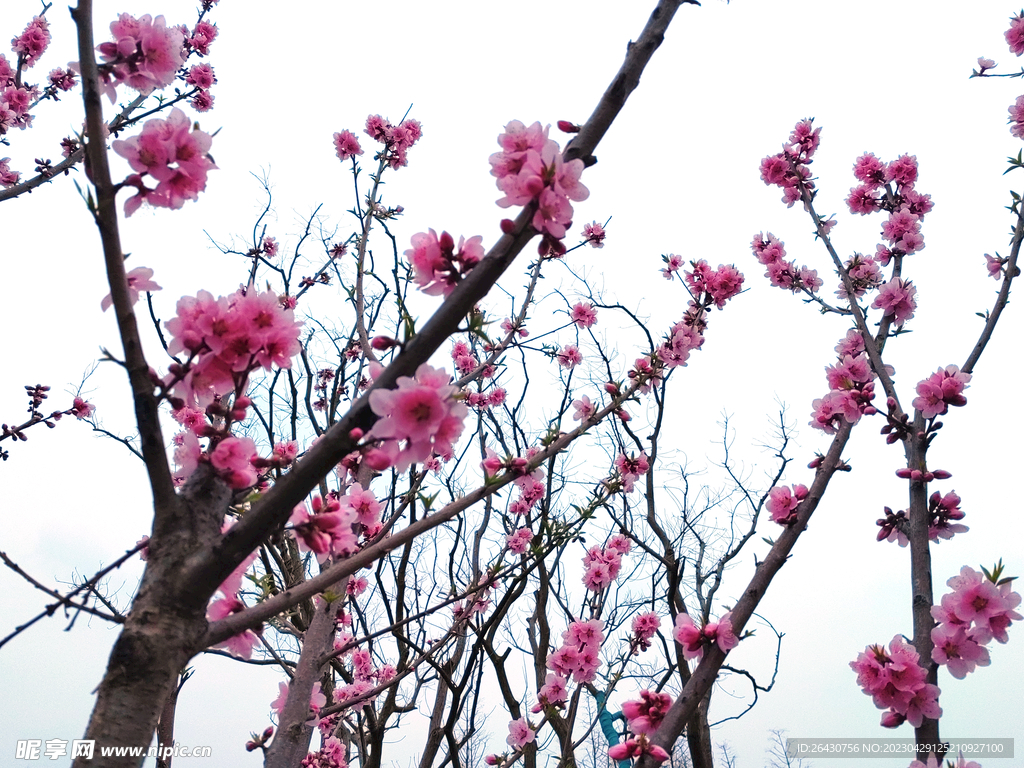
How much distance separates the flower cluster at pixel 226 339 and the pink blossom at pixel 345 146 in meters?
4.48

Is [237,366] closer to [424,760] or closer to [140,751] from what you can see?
[140,751]

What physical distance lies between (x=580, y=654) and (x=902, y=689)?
2591 mm

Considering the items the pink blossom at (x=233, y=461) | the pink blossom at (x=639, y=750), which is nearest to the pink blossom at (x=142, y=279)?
the pink blossom at (x=233, y=461)

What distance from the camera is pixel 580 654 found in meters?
4.26

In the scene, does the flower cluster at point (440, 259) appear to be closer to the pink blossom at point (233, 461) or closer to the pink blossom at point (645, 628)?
the pink blossom at point (233, 461)

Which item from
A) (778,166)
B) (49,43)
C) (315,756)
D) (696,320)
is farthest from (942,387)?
(49,43)

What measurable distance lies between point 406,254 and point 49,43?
569 centimetres

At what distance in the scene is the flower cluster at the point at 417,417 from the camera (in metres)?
1.29

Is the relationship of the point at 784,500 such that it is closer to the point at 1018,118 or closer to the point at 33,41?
the point at 1018,118

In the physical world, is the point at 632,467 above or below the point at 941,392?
above

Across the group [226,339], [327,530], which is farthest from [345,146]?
[327,530]

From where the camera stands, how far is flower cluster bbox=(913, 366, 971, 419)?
2424 millimetres

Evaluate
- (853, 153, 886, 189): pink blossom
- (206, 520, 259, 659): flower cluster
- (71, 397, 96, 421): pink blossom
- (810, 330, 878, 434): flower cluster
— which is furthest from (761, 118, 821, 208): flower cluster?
(71, 397, 96, 421): pink blossom

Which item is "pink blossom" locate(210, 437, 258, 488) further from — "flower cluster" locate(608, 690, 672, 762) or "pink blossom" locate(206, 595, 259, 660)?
"flower cluster" locate(608, 690, 672, 762)
